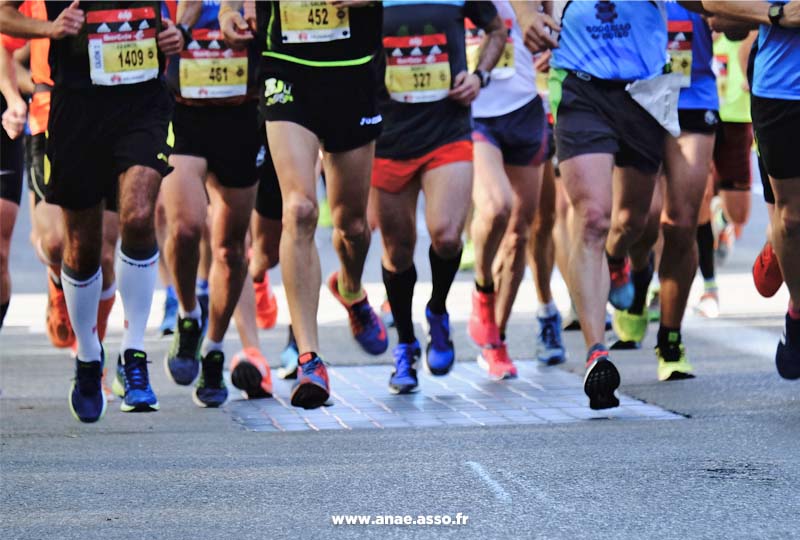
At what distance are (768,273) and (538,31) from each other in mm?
1405

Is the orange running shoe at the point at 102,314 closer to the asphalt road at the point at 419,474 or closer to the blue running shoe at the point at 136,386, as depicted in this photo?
the asphalt road at the point at 419,474

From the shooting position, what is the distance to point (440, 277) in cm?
912

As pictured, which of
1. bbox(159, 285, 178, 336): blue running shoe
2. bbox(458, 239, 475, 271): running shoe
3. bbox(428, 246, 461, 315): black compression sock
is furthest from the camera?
bbox(458, 239, 475, 271): running shoe

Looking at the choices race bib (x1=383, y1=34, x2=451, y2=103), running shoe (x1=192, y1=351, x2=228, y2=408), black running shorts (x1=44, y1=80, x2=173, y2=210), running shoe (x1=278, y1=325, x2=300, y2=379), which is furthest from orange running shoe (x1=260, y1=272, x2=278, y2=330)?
black running shorts (x1=44, y1=80, x2=173, y2=210)

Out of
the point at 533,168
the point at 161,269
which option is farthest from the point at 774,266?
the point at 161,269

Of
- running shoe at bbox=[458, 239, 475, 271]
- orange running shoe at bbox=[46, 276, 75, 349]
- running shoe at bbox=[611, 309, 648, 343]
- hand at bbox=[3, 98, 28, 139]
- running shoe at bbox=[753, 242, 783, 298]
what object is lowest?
running shoe at bbox=[458, 239, 475, 271]

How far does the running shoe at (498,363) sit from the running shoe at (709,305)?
2.98m

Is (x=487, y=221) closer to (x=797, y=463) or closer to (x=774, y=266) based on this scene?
(x=774, y=266)

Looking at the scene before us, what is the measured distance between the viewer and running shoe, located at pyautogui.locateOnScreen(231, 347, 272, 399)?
28.5ft

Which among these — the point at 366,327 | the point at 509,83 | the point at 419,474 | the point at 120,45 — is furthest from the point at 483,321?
the point at 419,474

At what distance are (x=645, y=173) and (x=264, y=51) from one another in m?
1.82

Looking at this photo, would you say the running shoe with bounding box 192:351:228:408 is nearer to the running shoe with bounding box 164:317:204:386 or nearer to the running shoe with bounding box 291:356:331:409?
the running shoe with bounding box 164:317:204:386

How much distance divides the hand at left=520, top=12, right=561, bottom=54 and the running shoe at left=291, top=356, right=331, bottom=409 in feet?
5.66

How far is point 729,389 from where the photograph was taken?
27.5ft
